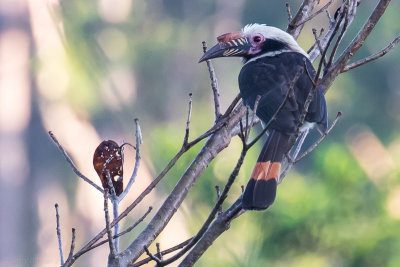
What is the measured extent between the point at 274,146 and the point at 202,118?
9.18 metres

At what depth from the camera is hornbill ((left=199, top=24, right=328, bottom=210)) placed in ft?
Answer: 7.31

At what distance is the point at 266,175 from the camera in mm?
2256

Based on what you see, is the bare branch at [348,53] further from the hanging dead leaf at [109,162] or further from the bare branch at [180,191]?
the hanging dead leaf at [109,162]

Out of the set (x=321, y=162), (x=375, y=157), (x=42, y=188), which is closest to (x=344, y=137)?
(x=375, y=157)

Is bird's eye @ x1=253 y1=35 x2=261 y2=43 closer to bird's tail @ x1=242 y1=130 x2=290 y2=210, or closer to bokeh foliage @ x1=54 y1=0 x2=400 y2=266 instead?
bird's tail @ x1=242 y1=130 x2=290 y2=210

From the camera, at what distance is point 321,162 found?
4902 millimetres

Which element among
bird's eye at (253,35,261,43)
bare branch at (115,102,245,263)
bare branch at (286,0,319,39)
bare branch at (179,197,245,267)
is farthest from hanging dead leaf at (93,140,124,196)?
bird's eye at (253,35,261,43)

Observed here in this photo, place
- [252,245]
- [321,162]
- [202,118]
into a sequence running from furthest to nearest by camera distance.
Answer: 1. [202,118]
2. [321,162]
3. [252,245]

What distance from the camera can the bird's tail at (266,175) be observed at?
2062mm

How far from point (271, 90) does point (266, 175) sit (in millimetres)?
512

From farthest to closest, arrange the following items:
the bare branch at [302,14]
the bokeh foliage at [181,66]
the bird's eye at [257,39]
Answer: the bokeh foliage at [181,66] → the bird's eye at [257,39] → the bare branch at [302,14]

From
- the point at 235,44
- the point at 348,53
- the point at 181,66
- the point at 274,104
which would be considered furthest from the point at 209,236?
the point at 181,66

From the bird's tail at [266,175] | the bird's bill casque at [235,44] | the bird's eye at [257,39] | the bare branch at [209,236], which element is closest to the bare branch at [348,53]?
the bird's tail at [266,175]

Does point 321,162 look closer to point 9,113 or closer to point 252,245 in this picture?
point 252,245
